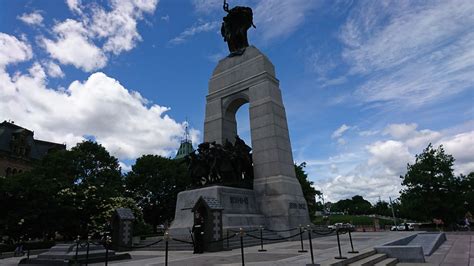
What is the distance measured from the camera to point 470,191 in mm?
35375

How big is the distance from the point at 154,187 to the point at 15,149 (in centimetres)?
3007

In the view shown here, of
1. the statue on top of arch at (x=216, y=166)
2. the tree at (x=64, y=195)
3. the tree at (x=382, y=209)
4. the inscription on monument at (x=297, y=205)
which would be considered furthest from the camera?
the tree at (x=382, y=209)

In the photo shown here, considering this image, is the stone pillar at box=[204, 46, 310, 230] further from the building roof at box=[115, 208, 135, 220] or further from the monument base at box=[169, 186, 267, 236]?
the building roof at box=[115, 208, 135, 220]

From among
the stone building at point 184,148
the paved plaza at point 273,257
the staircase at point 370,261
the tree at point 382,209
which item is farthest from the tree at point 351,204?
the staircase at point 370,261

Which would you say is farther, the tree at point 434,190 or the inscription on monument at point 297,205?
the tree at point 434,190

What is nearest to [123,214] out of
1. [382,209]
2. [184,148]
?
[184,148]

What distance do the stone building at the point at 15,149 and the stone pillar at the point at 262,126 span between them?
4508 cm

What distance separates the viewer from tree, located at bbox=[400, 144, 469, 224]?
3541 cm

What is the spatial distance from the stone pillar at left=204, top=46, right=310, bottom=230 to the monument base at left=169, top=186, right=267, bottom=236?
1.15m

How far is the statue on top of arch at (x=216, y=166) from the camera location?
22.2m

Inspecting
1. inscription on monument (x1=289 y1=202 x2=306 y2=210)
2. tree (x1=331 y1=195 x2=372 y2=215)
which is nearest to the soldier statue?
inscription on monument (x1=289 y1=202 x2=306 y2=210)

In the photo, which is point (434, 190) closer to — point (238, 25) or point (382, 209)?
point (238, 25)

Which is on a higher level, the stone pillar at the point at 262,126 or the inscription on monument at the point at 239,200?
the stone pillar at the point at 262,126

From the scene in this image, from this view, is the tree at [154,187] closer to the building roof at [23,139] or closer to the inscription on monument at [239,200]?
the building roof at [23,139]
